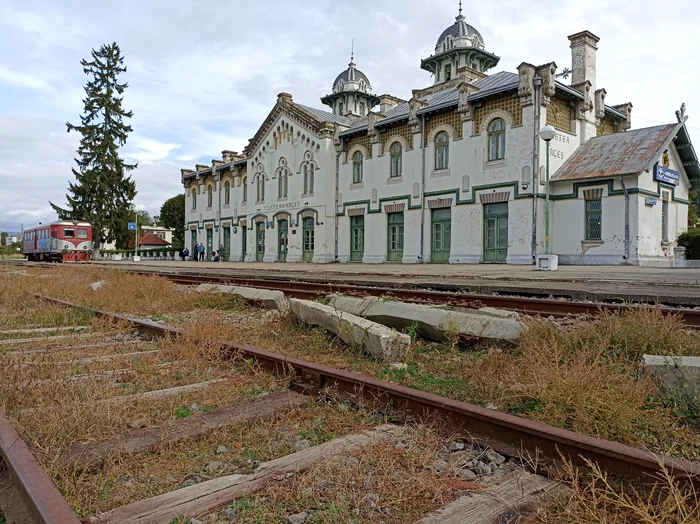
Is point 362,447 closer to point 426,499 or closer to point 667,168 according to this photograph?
point 426,499

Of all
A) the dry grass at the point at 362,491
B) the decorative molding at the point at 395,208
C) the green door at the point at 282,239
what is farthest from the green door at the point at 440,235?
the dry grass at the point at 362,491

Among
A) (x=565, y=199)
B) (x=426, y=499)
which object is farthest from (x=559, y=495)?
(x=565, y=199)

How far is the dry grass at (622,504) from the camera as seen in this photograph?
76.0 inches

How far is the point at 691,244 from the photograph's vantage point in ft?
75.4

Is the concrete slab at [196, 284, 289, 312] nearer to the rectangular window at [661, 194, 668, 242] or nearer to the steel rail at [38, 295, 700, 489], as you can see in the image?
the steel rail at [38, 295, 700, 489]

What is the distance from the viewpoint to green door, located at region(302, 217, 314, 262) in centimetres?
3366

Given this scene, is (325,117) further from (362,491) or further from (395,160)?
(362,491)

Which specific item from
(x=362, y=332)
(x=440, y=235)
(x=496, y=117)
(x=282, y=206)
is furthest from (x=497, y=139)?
(x=362, y=332)

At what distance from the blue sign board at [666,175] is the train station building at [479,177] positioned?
0.08m

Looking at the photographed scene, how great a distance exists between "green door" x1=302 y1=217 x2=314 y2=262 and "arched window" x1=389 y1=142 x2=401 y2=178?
22.5 feet

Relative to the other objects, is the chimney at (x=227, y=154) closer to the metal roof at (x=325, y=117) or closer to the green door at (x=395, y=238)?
the metal roof at (x=325, y=117)

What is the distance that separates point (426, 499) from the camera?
7.39 feet

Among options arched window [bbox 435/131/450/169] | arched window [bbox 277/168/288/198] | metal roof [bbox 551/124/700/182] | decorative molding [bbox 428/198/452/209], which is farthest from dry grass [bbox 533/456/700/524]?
arched window [bbox 277/168/288/198]

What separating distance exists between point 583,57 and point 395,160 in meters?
10.5
